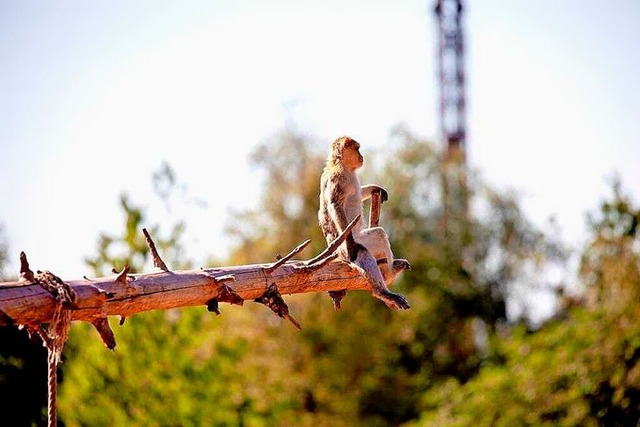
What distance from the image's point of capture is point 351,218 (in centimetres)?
562

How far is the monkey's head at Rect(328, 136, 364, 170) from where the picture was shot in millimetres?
5727

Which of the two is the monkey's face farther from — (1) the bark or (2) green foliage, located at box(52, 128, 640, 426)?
(2) green foliage, located at box(52, 128, 640, 426)

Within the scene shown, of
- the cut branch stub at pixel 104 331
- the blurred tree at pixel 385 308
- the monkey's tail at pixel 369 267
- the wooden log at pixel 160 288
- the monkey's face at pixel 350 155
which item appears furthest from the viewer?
the blurred tree at pixel 385 308

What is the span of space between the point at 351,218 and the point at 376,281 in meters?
0.46

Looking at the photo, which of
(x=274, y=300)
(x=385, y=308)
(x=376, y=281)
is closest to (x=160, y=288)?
(x=274, y=300)

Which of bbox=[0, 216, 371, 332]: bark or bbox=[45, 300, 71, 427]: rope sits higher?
bbox=[0, 216, 371, 332]: bark

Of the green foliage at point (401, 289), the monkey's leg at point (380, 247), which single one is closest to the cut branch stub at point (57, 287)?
the monkey's leg at point (380, 247)

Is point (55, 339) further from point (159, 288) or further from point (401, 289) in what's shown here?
point (401, 289)

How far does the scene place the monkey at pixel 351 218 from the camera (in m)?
5.45

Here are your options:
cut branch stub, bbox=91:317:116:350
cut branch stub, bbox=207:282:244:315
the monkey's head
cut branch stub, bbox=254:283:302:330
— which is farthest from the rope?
the monkey's head

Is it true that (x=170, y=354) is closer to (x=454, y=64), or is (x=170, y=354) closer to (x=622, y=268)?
(x=622, y=268)

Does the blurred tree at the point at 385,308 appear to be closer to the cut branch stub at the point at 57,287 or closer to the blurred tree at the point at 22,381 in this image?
the blurred tree at the point at 22,381

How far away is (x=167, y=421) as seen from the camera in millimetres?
12930

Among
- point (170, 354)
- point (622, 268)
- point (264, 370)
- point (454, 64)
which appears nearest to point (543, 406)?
point (622, 268)
